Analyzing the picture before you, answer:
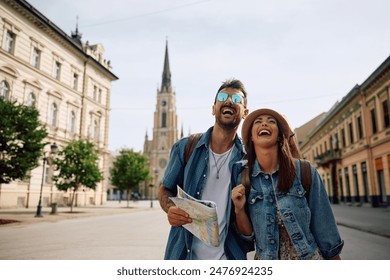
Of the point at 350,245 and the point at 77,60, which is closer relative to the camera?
the point at 350,245

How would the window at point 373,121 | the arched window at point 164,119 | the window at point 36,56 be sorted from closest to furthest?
the window at point 36,56 → the window at point 373,121 → the arched window at point 164,119

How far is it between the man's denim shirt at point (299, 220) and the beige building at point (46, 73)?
290cm

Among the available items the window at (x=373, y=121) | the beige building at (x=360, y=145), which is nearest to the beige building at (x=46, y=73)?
the beige building at (x=360, y=145)

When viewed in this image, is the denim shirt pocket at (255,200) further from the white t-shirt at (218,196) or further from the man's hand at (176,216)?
the man's hand at (176,216)

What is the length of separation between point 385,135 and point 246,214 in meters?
13.4

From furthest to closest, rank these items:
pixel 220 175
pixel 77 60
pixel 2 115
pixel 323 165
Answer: pixel 323 165, pixel 2 115, pixel 77 60, pixel 220 175

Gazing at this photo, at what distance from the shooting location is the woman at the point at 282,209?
5.25 feet

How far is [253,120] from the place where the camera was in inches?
71.5

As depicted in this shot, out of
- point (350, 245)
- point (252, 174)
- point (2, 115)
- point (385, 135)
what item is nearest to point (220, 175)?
point (252, 174)

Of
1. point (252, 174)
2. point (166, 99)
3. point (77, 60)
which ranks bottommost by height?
point (252, 174)

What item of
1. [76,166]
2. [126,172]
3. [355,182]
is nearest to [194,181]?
[76,166]

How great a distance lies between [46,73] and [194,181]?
8.02m

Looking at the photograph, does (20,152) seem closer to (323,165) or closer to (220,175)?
(220,175)
